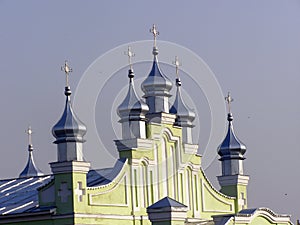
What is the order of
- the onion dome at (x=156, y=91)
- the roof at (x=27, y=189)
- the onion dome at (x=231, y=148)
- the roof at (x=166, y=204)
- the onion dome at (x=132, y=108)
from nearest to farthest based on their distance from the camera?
1. the roof at (x=166, y=204)
2. the roof at (x=27, y=189)
3. the onion dome at (x=132, y=108)
4. the onion dome at (x=156, y=91)
5. the onion dome at (x=231, y=148)

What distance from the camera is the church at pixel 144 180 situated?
35875mm

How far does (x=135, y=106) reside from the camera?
37.8m

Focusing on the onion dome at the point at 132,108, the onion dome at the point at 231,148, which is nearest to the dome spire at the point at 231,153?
the onion dome at the point at 231,148

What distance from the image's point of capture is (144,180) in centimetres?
3850

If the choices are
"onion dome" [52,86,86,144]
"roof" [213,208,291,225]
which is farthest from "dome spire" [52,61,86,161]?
"roof" [213,208,291,225]

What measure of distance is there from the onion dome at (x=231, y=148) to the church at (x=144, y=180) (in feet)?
0.10

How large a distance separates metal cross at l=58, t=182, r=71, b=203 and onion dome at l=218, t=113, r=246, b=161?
25.8 ft

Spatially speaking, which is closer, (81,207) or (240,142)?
(81,207)

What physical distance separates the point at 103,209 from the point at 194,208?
484cm

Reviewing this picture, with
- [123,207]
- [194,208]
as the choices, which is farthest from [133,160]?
[194,208]

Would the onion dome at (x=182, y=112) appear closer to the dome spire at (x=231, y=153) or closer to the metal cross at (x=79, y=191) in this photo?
the dome spire at (x=231, y=153)

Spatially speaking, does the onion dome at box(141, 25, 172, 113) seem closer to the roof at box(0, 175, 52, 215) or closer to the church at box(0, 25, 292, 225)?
the church at box(0, 25, 292, 225)

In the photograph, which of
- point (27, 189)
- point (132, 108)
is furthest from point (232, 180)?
point (27, 189)

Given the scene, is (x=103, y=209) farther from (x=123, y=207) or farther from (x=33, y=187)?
(x=33, y=187)
